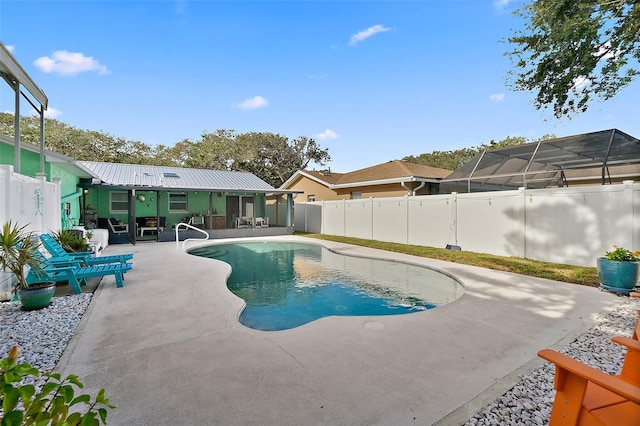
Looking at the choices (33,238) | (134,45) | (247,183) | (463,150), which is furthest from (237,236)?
(463,150)

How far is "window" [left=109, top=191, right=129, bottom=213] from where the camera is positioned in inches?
673

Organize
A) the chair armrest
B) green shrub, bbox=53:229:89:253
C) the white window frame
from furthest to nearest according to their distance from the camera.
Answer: the white window frame → green shrub, bbox=53:229:89:253 → the chair armrest

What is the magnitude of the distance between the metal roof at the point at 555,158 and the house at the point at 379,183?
3.44 meters

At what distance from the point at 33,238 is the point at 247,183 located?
44.5 ft

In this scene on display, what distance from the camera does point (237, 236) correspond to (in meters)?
17.5

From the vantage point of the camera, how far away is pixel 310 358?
3527 mm

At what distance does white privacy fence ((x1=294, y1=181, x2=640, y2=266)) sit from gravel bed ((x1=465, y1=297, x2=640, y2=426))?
4.28 m

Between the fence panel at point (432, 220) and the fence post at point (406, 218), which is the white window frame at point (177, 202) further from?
the fence panel at point (432, 220)

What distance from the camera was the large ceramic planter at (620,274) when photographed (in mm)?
6035

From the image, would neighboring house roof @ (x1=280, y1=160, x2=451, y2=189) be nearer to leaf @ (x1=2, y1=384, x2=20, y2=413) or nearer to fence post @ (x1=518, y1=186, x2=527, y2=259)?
fence post @ (x1=518, y1=186, x2=527, y2=259)

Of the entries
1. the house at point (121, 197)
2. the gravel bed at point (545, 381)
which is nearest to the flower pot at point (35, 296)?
the house at point (121, 197)

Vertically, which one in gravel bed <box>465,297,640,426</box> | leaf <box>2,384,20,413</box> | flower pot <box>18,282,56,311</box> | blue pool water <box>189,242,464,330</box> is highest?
leaf <box>2,384,20,413</box>

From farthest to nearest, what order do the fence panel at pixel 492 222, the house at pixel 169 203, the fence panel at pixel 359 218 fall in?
1. the fence panel at pixel 359 218
2. the house at pixel 169 203
3. the fence panel at pixel 492 222

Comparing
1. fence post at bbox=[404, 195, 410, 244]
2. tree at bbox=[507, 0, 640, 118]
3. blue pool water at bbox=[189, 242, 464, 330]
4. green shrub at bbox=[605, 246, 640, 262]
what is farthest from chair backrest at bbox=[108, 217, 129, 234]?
green shrub at bbox=[605, 246, 640, 262]
